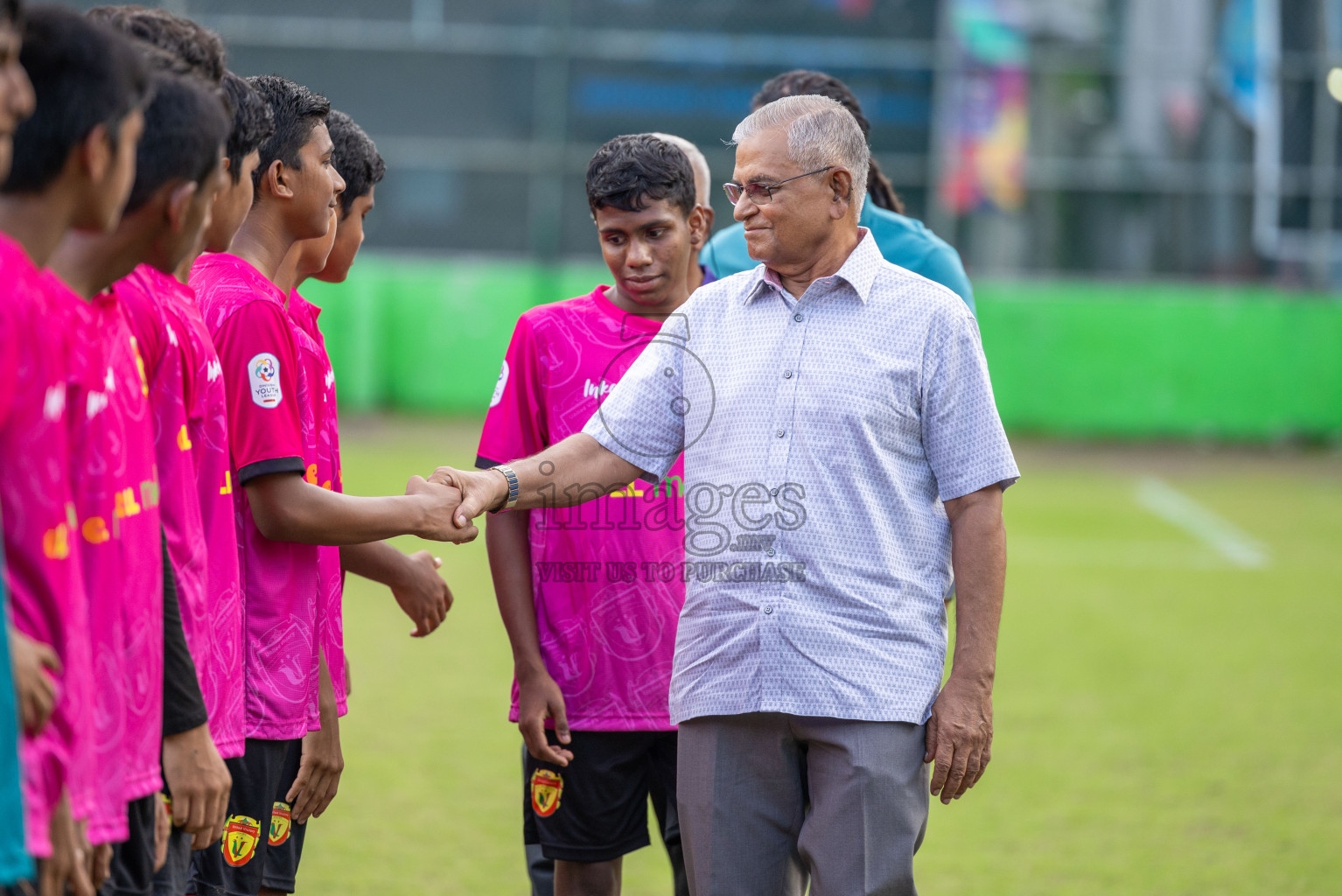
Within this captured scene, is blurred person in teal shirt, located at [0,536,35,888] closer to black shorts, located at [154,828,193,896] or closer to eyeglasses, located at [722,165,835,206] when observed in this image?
black shorts, located at [154,828,193,896]

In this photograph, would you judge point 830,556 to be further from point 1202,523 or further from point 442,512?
point 1202,523

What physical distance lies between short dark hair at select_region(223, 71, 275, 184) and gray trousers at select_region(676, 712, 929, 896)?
141 centimetres

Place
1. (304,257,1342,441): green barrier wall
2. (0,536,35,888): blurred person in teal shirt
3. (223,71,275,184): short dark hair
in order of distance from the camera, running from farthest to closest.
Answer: (304,257,1342,441): green barrier wall, (223,71,275,184): short dark hair, (0,536,35,888): blurred person in teal shirt

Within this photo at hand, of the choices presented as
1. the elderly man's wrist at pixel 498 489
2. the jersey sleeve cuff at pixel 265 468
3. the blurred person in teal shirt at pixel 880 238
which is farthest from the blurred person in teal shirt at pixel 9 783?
the blurred person in teal shirt at pixel 880 238

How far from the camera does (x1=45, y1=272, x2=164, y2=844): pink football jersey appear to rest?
202cm

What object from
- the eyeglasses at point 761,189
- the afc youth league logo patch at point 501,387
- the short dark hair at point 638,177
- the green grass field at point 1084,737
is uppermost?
the short dark hair at point 638,177

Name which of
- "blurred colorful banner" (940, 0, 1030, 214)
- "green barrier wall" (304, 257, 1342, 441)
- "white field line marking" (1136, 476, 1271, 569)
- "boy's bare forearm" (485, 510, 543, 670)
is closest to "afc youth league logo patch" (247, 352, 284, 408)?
"boy's bare forearm" (485, 510, 543, 670)

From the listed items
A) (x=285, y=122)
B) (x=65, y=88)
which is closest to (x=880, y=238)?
(x=285, y=122)

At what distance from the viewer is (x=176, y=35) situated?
2.48 m

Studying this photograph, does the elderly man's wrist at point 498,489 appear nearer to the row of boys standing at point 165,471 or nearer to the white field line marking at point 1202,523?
the row of boys standing at point 165,471

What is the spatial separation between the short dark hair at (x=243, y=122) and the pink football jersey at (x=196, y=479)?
26 centimetres

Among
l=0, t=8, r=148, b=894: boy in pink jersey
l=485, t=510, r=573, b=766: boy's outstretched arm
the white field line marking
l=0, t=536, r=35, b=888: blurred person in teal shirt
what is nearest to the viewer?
l=0, t=536, r=35, b=888: blurred person in teal shirt

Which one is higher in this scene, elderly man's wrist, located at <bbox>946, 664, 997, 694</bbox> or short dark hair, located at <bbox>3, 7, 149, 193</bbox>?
short dark hair, located at <bbox>3, 7, 149, 193</bbox>

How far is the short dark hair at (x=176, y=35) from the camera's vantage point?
245 centimetres
